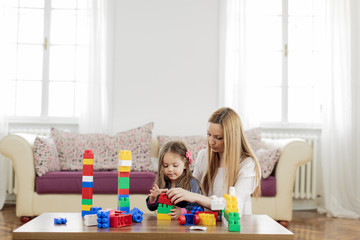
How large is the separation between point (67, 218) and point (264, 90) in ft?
11.2

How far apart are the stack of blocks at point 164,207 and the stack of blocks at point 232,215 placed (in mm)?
248

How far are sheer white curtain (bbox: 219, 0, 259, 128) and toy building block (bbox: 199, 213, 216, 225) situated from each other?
2.87 m

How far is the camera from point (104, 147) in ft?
12.5

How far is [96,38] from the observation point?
436 cm

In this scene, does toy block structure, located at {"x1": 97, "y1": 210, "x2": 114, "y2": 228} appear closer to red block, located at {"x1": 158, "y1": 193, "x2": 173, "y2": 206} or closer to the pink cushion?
red block, located at {"x1": 158, "y1": 193, "x2": 173, "y2": 206}

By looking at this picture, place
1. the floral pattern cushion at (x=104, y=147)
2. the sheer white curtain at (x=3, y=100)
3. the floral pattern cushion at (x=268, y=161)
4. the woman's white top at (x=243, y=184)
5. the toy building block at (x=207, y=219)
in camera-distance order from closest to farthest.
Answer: the toy building block at (x=207, y=219), the woman's white top at (x=243, y=184), the floral pattern cushion at (x=268, y=161), the floral pattern cushion at (x=104, y=147), the sheer white curtain at (x=3, y=100)

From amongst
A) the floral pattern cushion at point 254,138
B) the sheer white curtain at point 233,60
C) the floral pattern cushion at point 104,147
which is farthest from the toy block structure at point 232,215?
the sheer white curtain at point 233,60

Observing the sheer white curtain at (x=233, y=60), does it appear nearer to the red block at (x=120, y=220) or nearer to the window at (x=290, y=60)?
the window at (x=290, y=60)

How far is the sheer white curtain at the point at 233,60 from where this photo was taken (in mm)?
4387

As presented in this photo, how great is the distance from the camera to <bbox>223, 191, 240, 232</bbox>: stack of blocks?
57.0 inches

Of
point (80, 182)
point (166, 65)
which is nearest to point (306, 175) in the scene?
point (166, 65)

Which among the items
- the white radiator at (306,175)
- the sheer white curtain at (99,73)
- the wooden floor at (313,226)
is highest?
the sheer white curtain at (99,73)

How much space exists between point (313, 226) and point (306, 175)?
891 millimetres

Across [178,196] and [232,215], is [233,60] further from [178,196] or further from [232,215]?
[232,215]
